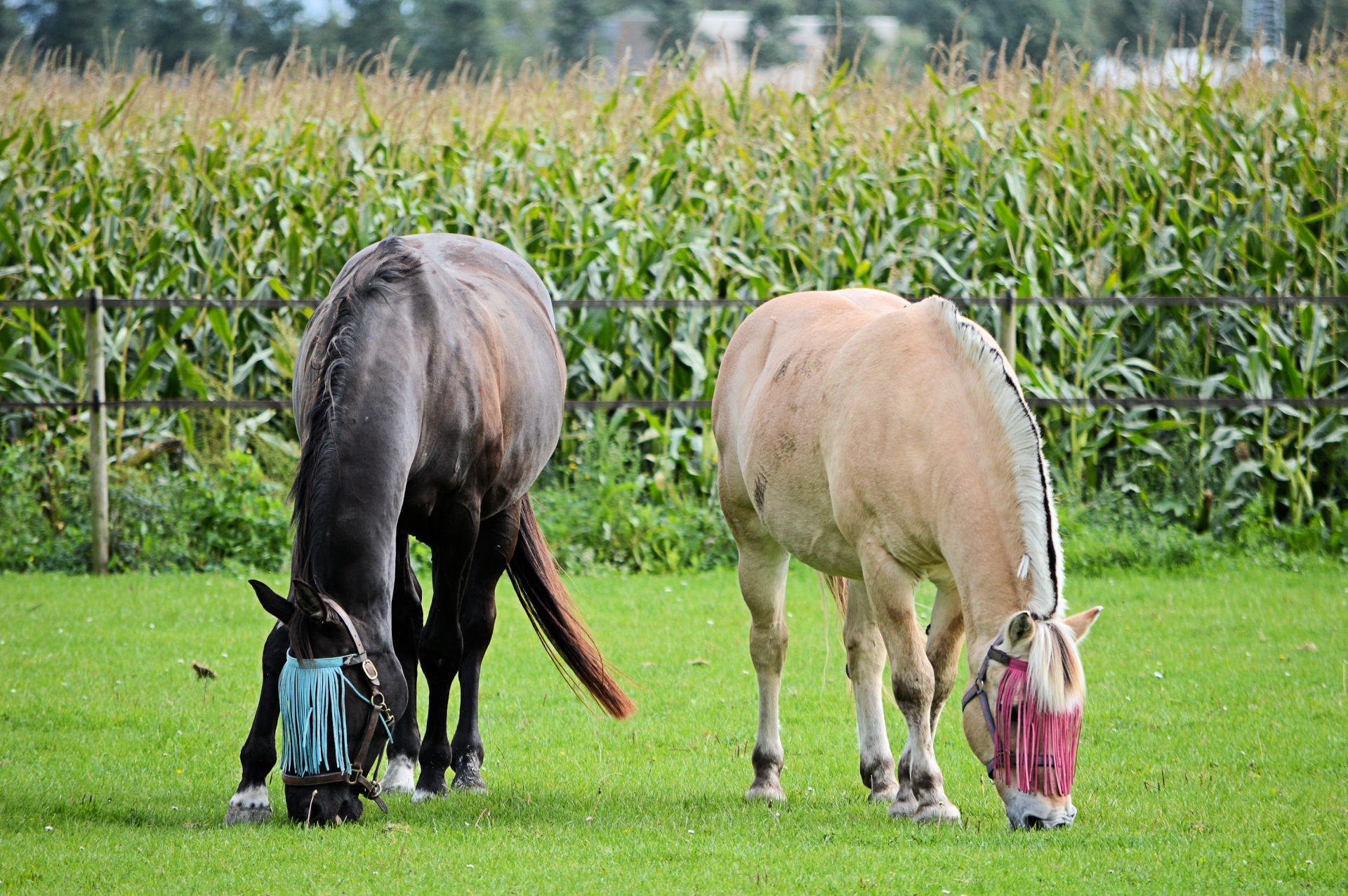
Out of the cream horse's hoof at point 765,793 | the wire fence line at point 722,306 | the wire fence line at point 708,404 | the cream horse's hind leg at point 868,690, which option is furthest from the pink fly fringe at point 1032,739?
the wire fence line at point 722,306

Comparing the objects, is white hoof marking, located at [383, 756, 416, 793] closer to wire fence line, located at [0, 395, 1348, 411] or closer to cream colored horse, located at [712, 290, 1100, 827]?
cream colored horse, located at [712, 290, 1100, 827]

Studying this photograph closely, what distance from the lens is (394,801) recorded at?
4.49 m

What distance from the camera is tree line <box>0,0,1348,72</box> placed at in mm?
32875

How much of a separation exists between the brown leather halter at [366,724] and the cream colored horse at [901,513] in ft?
5.07

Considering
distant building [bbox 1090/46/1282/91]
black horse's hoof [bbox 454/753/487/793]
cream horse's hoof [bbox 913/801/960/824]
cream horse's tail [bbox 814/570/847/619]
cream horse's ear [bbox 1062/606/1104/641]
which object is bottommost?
black horse's hoof [bbox 454/753/487/793]

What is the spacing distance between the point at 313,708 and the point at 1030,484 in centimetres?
213

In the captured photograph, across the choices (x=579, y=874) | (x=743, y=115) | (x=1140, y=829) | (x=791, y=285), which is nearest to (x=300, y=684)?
(x=579, y=874)

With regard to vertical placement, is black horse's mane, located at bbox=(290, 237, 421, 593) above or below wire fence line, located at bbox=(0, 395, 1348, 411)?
above

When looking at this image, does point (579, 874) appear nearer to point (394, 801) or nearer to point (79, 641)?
point (394, 801)

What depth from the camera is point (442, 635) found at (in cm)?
465

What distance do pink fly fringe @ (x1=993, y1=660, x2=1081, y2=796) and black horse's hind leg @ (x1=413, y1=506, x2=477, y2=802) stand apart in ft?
6.49

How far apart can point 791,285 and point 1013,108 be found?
291 centimetres

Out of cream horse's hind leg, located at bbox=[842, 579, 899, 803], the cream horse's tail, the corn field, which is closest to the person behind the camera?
cream horse's hind leg, located at bbox=[842, 579, 899, 803]

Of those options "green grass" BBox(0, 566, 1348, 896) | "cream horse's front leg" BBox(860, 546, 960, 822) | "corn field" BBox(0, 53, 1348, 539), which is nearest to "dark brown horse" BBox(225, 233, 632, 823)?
"green grass" BBox(0, 566, 1348, 896)
